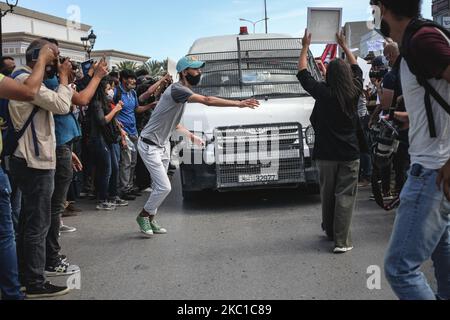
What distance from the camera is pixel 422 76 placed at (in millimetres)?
2488

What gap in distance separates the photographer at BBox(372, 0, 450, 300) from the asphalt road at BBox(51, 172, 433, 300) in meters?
1.39

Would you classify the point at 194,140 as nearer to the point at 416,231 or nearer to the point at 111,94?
the point at 111,94

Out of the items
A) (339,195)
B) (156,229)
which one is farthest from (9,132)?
(339,195)

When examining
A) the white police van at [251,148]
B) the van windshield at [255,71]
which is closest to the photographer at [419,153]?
the white police van at [251,148]

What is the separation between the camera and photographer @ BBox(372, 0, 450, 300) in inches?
96.9

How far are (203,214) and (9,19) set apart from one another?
49.2 metres

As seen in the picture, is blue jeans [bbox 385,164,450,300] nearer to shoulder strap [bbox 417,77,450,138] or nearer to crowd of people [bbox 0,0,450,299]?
crowd of people [bbox 0,0,450,299]

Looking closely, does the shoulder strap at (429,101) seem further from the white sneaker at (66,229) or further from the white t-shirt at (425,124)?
the white sneaker at (66,229)

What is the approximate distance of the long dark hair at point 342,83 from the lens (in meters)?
5.03

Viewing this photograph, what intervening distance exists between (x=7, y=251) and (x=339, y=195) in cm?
312

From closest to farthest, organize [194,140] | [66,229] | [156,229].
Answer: [156,229] < [194,140] < [66,229]

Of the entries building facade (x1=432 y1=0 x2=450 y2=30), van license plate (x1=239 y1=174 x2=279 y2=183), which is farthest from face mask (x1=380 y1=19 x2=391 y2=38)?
building facade (x1=432 y1=0 x2=450 y2=30)

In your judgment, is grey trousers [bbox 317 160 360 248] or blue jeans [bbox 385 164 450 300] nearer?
blue jeans [bbox 385 164 450 300]

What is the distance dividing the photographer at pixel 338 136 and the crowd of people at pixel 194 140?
0.03 feet
